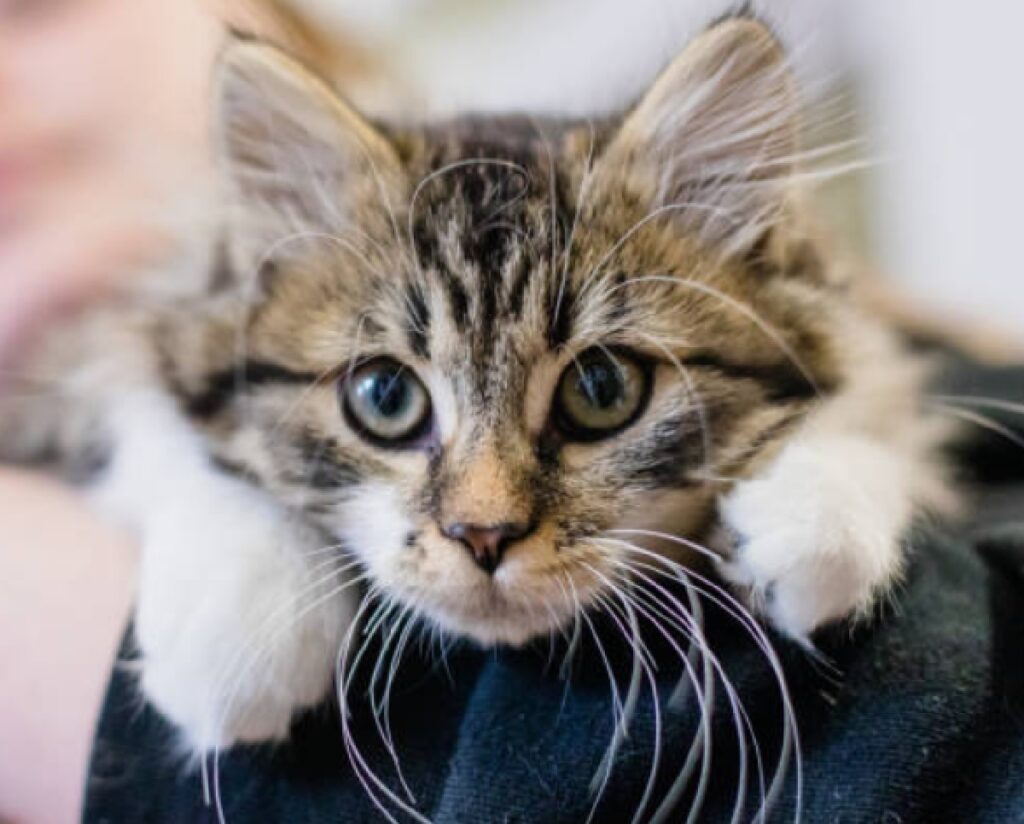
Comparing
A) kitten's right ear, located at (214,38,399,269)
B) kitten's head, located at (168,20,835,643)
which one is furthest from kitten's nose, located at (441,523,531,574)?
kitten's right ear, located at (214,38,399,269)

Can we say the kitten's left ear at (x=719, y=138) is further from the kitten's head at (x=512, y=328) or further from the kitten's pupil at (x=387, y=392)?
the kitten's pupil at (x=387, y=392)

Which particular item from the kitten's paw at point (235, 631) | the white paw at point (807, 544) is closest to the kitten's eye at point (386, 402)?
the kitten's paw at point (235, 631)

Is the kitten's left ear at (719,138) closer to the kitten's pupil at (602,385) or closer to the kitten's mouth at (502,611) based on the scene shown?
the kitten's pupil at (602,385)

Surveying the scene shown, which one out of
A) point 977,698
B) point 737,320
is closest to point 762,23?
point 737,320

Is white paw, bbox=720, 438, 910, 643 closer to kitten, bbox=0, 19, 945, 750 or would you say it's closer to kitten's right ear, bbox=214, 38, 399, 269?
kitten, bbox=0, 19, 945, 750

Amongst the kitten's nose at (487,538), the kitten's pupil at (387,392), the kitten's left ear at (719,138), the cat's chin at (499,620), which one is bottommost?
the cat's chin at (499,620)

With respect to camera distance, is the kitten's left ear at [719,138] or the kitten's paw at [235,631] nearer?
the kitten's paw at [235,631]

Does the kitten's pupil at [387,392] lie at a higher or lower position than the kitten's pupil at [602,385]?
higher
